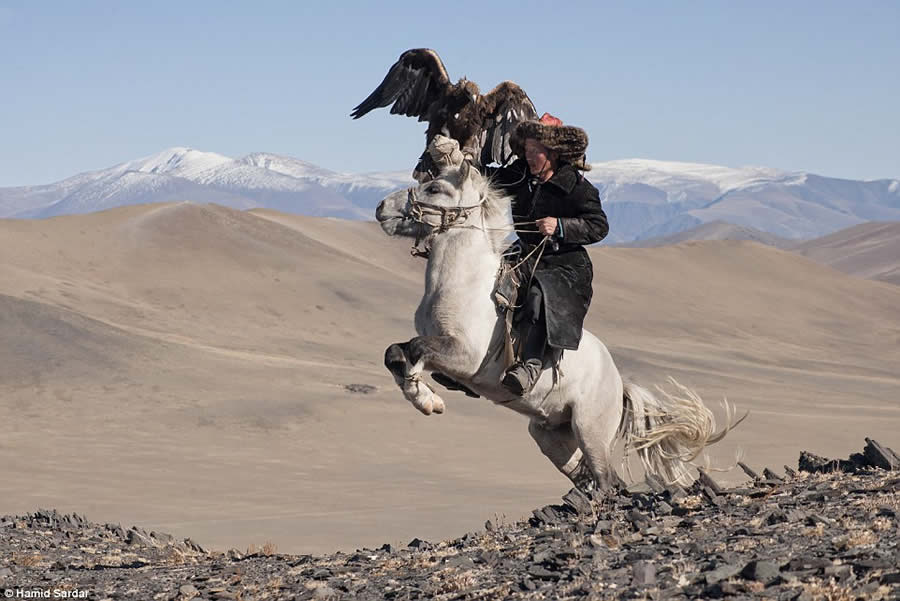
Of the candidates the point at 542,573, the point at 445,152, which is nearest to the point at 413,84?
the point at 445,152

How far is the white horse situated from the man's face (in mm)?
305

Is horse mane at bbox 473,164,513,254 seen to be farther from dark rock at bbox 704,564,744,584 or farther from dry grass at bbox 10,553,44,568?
dry grass at bbox 10,553,44,568

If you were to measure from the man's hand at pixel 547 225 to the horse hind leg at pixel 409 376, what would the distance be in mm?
1194

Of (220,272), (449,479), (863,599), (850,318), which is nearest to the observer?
(863,599)

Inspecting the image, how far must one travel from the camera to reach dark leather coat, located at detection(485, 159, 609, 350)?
773 cm

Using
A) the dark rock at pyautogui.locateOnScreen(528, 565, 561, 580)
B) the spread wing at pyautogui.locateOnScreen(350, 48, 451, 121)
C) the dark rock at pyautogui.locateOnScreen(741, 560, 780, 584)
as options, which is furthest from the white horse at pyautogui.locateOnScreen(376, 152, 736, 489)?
the dark rock at pyautogui.locateOnScreen(741, 560, 780, 584)

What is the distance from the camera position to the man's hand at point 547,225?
7723 millimetres

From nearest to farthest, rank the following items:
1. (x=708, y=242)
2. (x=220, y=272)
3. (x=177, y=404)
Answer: (x=177, y=404)
(x=220, y=272)
(x=708, y=242)

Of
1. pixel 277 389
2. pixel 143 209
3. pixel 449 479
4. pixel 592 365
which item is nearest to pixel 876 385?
pixel 277 389

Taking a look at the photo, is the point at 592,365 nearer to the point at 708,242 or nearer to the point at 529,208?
the point at 529,208

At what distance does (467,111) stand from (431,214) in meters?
0.81

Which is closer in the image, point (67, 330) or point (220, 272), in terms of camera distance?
point (67, 330)

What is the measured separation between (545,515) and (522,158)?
7.86 ft

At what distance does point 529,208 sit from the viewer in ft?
26.7
